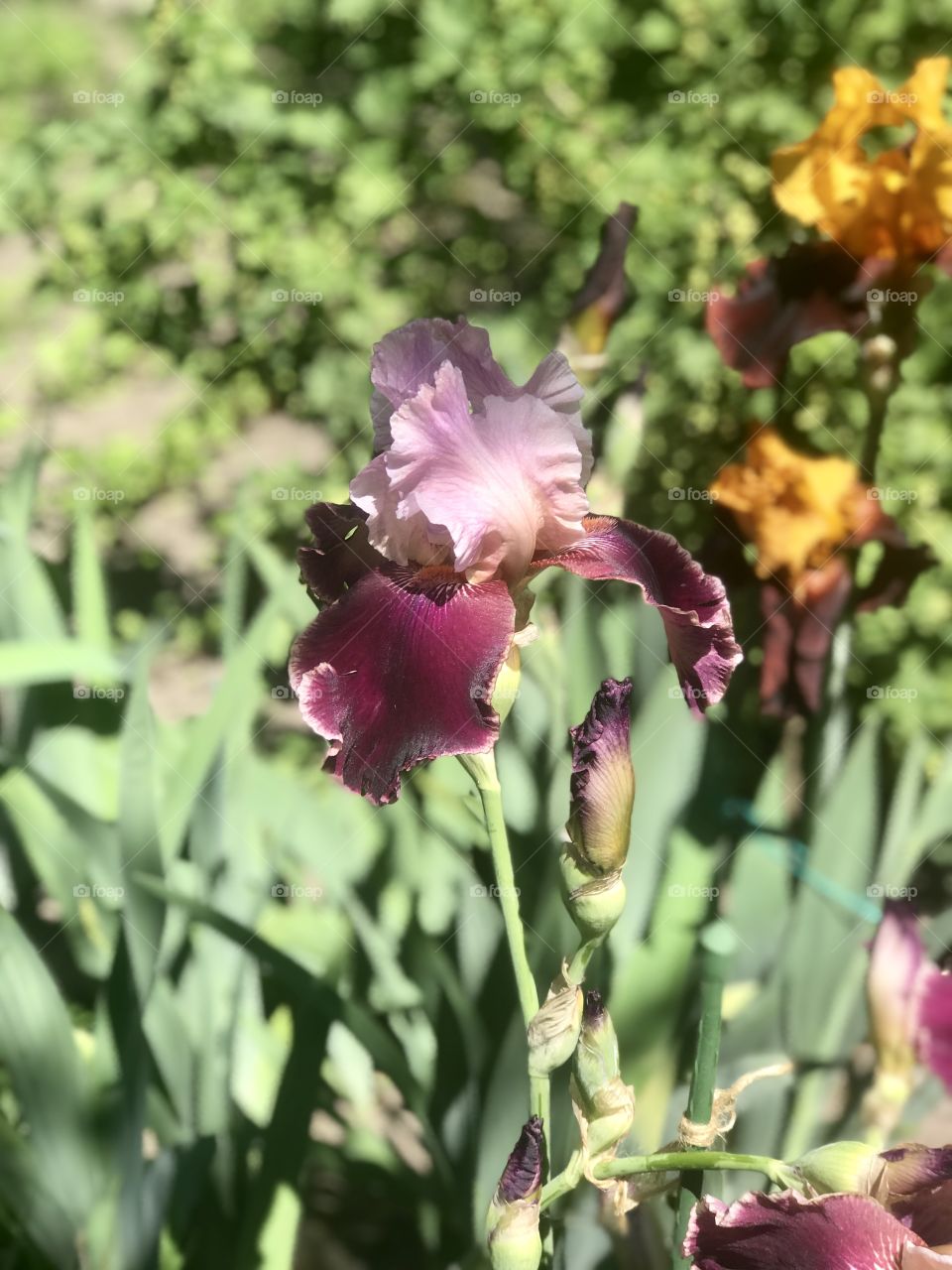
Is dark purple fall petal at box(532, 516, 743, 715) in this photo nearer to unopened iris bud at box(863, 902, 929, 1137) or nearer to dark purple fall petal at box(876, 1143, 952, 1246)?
dark purple fall petal at box(876, 1143, 952, 1246)

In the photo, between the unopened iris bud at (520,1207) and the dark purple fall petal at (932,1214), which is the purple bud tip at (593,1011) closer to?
the unopened iris bud at (520,1207)

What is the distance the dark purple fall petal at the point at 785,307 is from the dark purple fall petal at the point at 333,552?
68 cm

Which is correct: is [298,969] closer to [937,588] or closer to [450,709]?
[450,709]

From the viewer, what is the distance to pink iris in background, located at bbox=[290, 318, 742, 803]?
0.61 metres

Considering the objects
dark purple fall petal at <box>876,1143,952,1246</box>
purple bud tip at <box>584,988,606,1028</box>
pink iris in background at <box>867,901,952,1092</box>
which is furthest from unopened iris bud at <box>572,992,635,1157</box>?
pink iris in background at <box>867,901,952,1092</box>

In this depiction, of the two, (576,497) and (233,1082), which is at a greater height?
(576,497)

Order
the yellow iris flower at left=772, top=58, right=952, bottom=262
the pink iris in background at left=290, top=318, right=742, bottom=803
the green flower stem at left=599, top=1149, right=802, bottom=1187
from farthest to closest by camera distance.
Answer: the yellow iris flower at left=772, top=58, right=952, bottom=262 < the pink iris in background at left=290, top=318, right=742, bottom=803 < the green flower stem at left=599, top=1149, right=802, bottom=1187

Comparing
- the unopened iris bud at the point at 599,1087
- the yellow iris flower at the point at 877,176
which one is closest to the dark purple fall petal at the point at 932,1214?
the unopened iris bud at the point at 599,1087

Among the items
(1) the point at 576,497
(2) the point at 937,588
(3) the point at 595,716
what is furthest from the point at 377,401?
(2) the point at 937,588

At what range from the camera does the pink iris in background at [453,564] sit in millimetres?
611

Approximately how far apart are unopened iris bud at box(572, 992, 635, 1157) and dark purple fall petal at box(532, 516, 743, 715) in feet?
0.57

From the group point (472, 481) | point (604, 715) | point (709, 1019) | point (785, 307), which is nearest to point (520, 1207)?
point (709, 1019)

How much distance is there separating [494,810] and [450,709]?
6cm

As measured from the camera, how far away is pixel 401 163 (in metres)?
1.98
